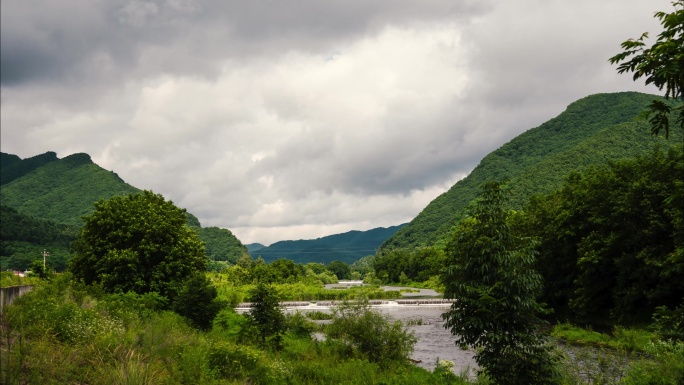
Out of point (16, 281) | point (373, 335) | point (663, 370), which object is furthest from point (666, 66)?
point (16, 281)

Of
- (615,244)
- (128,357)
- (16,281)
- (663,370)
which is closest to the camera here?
(128,357)

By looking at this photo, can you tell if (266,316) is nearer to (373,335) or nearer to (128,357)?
(373,335)

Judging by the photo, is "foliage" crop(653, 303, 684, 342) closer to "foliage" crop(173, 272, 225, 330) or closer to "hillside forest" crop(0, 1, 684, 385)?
"hillside forest" crop(0, 1, 684, 385)

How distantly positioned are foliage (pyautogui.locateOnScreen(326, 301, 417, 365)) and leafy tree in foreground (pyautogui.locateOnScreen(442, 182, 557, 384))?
12.2 m

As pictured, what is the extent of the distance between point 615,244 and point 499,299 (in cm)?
3256

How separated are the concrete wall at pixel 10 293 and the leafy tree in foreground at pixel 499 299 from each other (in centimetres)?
1847

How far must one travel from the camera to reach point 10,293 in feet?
78.9

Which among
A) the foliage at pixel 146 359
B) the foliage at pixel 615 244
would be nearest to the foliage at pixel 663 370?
the foliage at pixel 146 359

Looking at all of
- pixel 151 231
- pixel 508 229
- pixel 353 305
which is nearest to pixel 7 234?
pixel 151 231

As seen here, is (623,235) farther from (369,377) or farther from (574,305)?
(369,377)

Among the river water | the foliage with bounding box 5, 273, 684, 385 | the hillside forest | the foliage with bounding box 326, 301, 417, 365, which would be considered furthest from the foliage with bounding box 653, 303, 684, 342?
the foliage with bounding box 326, 301, 417, 365

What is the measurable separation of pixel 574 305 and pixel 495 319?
36052 millimetres

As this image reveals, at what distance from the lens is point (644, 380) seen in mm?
17422

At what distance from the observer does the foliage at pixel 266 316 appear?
2959 cm
